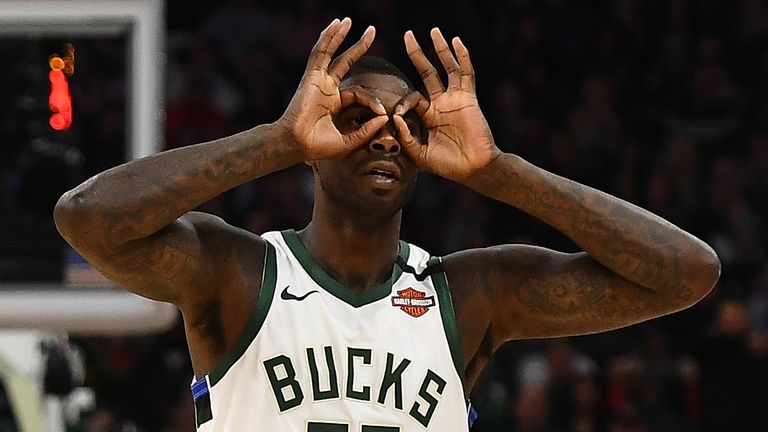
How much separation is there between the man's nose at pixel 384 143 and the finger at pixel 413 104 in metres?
0.07

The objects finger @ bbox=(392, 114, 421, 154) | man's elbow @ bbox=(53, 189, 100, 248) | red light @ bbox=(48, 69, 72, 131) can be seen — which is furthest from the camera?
red light @ bbox=(48, 69, 72, 131)

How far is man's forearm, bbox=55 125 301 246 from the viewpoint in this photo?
3.75m

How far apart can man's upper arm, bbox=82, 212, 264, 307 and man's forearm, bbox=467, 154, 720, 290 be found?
72 cm

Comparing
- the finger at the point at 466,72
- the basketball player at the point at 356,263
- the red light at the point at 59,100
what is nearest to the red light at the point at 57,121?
the red light at the point at 59,100

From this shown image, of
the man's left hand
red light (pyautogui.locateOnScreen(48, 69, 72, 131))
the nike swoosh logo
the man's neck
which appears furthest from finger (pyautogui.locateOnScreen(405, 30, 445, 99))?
red light (pyautogui.locateOnScreen(48, 69, 72, 131))

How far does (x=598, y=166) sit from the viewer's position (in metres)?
10.4

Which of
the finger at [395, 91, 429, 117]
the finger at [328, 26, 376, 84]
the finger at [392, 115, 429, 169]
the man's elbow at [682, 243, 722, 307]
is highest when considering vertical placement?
the finger at [328, 26, 376, 84]

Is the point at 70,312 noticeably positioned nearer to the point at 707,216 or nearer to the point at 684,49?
the point at 707,216

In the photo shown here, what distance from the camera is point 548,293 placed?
423 centimetres

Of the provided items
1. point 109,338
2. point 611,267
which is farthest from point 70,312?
point 109,338

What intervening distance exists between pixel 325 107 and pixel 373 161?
198 millimetres

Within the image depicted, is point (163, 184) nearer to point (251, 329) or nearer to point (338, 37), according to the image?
point (251, 329)

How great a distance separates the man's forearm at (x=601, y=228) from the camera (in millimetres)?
4059

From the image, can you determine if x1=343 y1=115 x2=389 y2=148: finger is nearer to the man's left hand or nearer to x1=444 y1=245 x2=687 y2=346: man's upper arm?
the man's left hand
